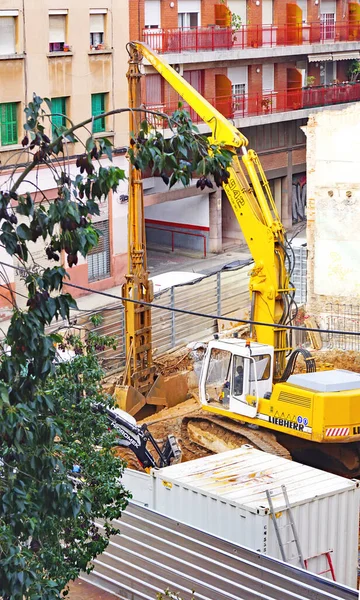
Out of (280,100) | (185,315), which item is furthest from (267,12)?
(185,315)

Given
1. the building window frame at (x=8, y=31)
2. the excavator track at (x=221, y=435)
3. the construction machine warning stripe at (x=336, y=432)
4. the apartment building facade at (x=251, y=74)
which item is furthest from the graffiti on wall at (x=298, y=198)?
the construction machine warning stripe at (x=336, y=432)

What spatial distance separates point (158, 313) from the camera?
2806 centimetres

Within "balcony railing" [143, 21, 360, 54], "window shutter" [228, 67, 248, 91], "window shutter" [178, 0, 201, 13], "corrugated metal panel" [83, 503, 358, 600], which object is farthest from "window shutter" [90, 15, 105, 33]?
"corrugated metal panel" [83, 503, 358, 600]

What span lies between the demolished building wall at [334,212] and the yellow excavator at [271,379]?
707cm

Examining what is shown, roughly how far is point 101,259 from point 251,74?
12031 millimetres

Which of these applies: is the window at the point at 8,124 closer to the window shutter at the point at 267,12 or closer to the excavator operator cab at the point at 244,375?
the excavator operator cab at the point at 244,375

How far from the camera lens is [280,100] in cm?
4347

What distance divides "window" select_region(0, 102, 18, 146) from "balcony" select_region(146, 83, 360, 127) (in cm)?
632

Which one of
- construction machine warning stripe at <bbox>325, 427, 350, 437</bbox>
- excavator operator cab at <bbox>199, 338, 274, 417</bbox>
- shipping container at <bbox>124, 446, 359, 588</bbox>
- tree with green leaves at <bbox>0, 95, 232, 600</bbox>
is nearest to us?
tree with green leaves at <bbox>0, 95, 232, 600</bbox>

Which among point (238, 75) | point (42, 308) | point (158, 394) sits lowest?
point (158, 394)

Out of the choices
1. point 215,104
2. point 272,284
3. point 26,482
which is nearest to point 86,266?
point 215,104

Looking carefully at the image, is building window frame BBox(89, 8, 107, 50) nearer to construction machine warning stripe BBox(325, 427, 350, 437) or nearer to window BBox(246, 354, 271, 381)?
window BBox(246, 354, 271, 381)

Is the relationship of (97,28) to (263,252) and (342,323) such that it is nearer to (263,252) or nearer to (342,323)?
(342,323)

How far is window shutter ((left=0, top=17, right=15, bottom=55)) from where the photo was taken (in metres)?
30.2
